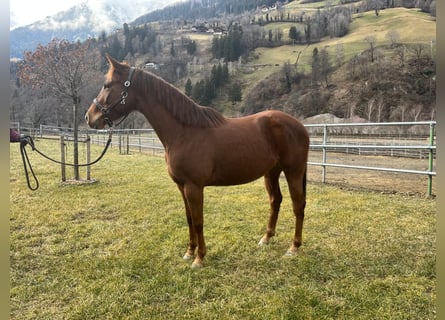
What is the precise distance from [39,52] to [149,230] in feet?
27.5

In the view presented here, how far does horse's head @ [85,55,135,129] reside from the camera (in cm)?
320

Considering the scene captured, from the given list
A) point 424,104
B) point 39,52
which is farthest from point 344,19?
point 39,52

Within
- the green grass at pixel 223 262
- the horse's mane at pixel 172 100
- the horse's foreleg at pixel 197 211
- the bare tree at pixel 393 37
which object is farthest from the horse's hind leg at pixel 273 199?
the bare tree at pixel 393 37

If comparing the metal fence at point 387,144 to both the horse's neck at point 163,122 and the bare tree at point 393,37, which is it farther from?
the bare tree at point 393,37

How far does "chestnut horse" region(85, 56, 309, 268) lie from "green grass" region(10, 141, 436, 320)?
42 cm

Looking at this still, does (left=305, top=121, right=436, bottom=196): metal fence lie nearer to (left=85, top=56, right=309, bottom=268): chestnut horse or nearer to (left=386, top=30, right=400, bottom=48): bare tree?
(left=85, top=56, right=309, bottom=268): chestnut horse

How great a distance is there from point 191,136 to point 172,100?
47 cm

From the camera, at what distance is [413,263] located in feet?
10.2

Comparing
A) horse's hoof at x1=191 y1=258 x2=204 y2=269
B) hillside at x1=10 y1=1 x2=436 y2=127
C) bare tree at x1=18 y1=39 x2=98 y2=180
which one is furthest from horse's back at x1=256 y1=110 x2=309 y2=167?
hillside at x1=10 y1=1 x2=436 y2=127

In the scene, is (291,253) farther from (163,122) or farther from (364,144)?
(364,144)

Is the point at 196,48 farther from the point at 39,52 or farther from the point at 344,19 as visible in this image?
the point at 39,52

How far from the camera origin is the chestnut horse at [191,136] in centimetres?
313

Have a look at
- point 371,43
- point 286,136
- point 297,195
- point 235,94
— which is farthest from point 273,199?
point 371,43

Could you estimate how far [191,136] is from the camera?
10.5ft
